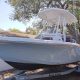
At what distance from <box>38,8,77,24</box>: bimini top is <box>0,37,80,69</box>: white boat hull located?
5.03 feet

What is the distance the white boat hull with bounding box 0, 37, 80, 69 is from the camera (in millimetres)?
8938

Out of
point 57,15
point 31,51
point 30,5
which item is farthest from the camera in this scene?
point 30,5

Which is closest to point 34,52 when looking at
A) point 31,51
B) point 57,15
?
point 31,51

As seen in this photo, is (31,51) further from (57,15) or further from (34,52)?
(57,15)

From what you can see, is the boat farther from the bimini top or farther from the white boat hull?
the bimini top

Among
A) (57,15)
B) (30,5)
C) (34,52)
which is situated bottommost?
(34,52)

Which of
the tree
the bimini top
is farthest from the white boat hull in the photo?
the tree

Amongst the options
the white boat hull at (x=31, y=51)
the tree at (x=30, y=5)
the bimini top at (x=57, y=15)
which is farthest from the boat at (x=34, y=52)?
the tree at (x=30, y=5)

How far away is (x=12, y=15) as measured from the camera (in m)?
19.7

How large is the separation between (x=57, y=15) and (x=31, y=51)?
267cm

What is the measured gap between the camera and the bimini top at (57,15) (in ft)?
35.3

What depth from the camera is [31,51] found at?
920 centimetres

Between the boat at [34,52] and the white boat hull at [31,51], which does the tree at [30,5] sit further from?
the white boat hull at [31,51]

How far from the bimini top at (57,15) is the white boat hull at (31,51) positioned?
1532mm
